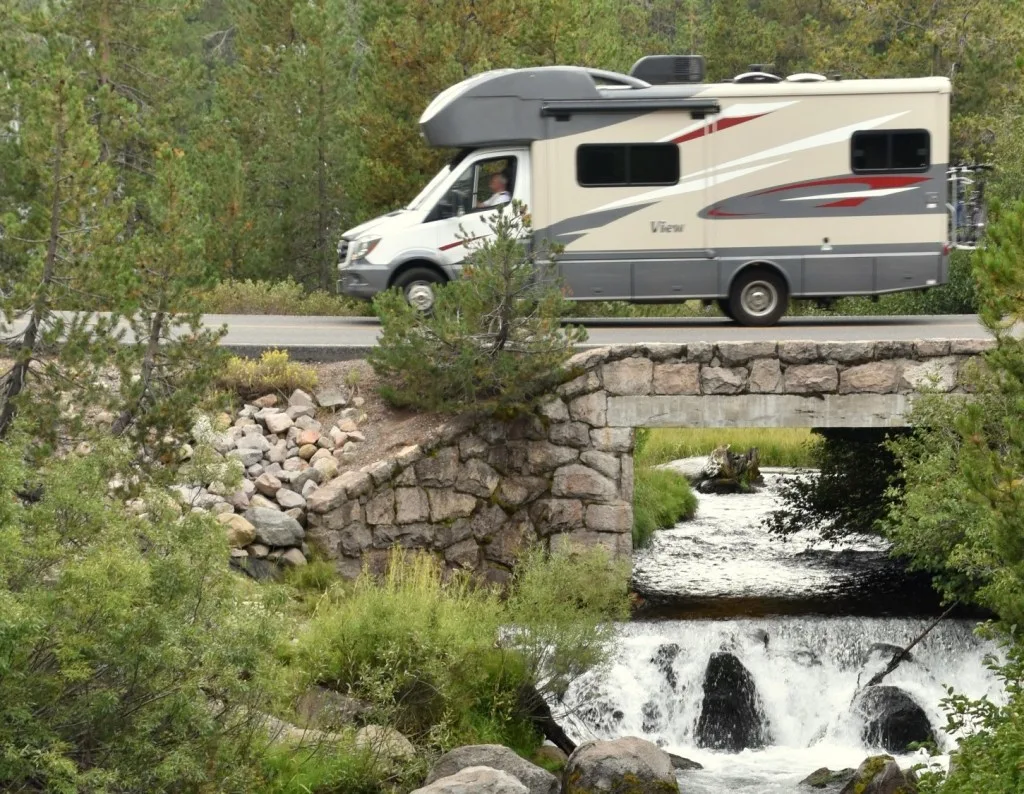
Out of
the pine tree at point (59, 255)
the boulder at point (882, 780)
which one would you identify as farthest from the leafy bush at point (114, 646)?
the boulder at point (882, 780)

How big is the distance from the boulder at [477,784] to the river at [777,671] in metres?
2.36

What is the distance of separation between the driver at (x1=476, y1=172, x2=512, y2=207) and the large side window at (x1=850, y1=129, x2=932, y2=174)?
385cm

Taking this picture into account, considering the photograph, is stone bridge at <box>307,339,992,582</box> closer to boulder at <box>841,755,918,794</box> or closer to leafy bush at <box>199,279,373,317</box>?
boulder at <box>841,755,918,794</box>

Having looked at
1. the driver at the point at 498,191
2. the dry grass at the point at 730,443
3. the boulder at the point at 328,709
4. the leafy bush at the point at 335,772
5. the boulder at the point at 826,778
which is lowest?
the boulder at the point at 826,778

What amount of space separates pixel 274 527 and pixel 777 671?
469 cm

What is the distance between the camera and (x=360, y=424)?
15.1 metres

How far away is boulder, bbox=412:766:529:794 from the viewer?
9.84m

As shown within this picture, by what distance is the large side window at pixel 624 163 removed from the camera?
55.1 feet

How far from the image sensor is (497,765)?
423 inches

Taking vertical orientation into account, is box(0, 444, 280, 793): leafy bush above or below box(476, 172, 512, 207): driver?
below

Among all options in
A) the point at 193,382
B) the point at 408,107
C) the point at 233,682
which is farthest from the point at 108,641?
the point at 408,107

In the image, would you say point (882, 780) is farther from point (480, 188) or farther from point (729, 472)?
point (729, 472)

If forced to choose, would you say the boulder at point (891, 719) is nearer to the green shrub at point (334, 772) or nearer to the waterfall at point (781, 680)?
the waterfall at point (781, 680)

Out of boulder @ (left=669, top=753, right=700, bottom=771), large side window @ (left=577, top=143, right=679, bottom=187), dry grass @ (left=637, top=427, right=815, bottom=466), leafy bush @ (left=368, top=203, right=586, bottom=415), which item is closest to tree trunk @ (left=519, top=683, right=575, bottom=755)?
boulder @ (left=669, top=753, right=700, bottom=771)
